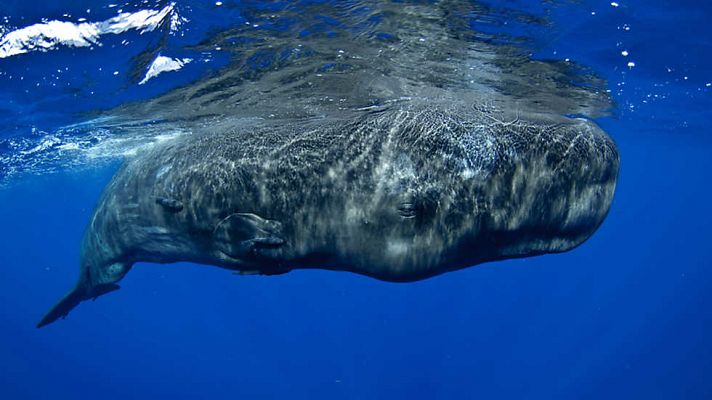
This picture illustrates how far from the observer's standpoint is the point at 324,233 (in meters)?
5.10

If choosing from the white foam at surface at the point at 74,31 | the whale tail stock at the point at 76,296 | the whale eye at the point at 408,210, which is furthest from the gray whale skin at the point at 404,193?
the whale tail stock at the point at 76,296

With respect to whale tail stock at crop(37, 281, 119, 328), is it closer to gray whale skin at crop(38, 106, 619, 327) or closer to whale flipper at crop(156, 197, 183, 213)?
whale flipper at crop(156, 197, 183, 213)

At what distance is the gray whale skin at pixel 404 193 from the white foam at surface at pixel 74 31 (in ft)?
11.1

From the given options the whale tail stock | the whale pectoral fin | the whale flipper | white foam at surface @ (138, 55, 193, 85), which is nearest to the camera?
the whale pectoral fin

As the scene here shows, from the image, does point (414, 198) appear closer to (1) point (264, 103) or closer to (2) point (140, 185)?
(2) point (140, 185)


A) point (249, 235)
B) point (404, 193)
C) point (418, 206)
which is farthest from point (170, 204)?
point (418, 206)

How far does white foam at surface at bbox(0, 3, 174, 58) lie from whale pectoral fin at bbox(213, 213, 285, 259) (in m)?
4.01

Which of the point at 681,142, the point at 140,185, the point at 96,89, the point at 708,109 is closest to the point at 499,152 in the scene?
the point at 140,185

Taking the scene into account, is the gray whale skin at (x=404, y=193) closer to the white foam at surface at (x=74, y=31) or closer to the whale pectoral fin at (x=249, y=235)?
the whale pectoral fin at (x=249, y=235)

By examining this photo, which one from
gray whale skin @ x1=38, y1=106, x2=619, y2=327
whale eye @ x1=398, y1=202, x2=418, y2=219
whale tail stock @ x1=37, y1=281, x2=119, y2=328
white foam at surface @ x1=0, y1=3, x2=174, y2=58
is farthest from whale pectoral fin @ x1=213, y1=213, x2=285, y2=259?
whale tail stock @ x1=37, y1=281, x2=119, y2=328

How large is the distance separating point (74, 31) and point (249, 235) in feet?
18.8

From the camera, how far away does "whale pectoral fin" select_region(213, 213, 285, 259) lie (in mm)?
5258

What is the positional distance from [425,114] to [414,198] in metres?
1.24

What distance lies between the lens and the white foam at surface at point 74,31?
7695 millimetres
